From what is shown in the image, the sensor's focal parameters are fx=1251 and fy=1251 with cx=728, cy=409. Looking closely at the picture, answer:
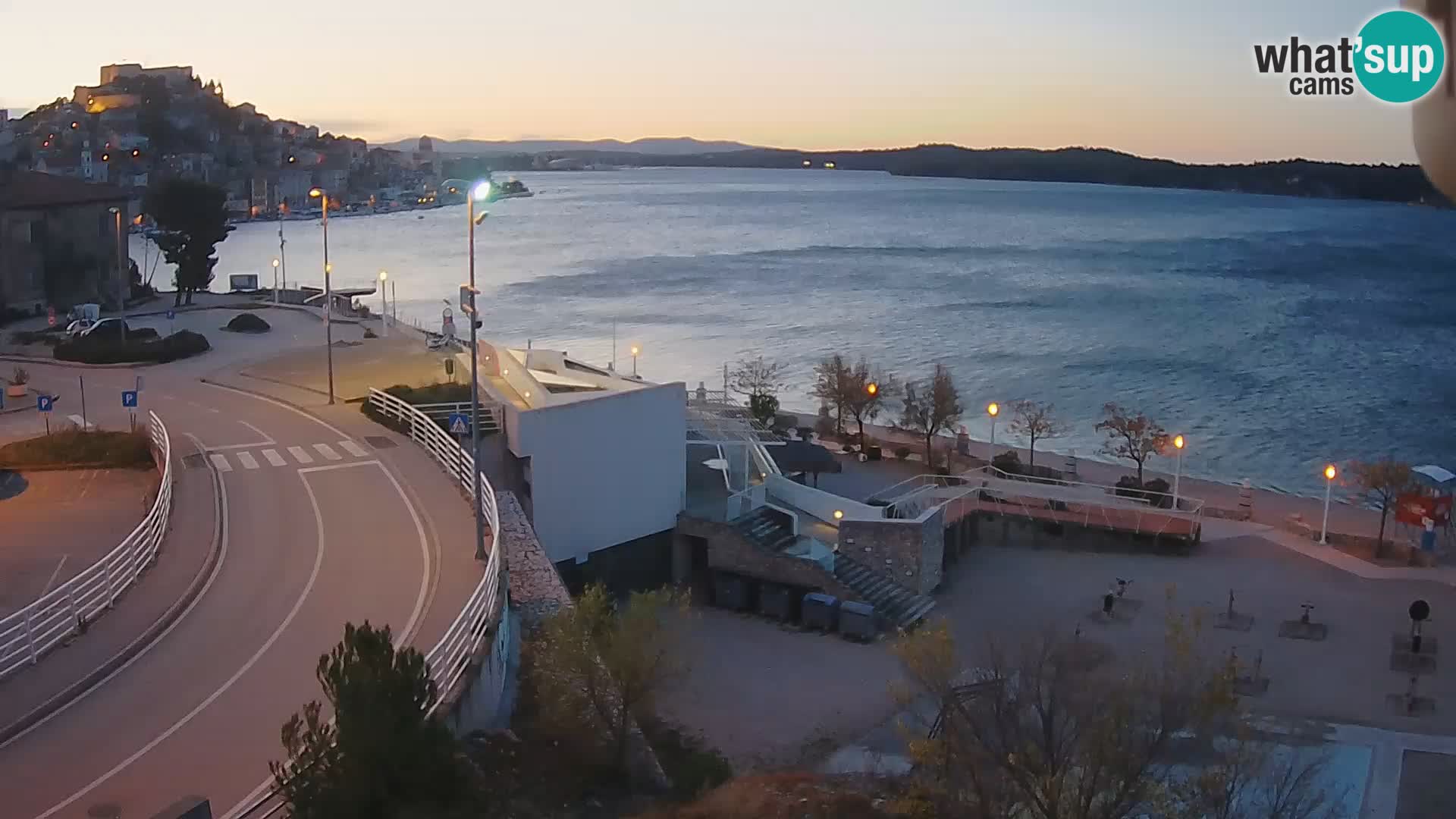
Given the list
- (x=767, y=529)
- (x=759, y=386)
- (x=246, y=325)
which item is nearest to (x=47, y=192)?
(x=246, y=325)

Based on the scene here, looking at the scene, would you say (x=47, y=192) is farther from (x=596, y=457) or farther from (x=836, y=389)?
(x=596, y=457)

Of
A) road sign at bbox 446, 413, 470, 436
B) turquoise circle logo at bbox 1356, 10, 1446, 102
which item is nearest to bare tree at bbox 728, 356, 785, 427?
road sign at bbox 446, 413, 470, 436

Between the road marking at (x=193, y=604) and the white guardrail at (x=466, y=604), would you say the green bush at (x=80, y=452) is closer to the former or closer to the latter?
the road marking at (x=193, y=604)

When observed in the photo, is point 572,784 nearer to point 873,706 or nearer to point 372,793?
point 372,793

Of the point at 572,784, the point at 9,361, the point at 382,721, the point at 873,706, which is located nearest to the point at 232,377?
the point at 9,361

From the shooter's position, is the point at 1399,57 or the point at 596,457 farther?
the point at 596,457

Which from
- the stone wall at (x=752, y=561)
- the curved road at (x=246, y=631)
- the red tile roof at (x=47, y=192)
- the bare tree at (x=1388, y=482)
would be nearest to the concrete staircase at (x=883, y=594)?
the stone wall at (x=752, y=561)

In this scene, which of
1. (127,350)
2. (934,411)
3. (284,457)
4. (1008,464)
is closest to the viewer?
(284,457)
